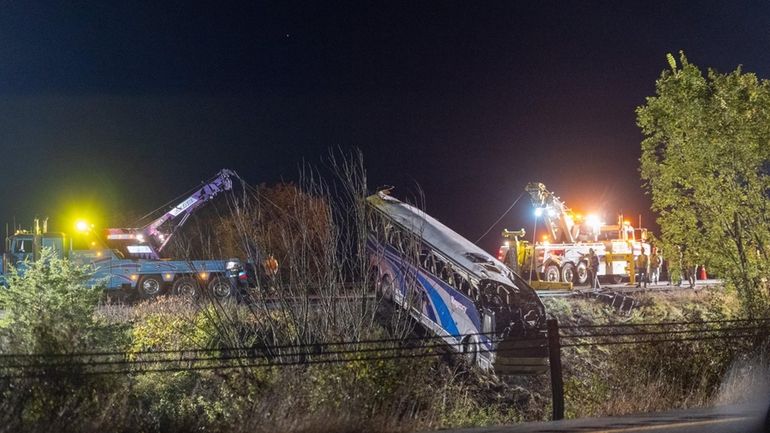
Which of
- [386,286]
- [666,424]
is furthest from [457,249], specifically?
[666,424]

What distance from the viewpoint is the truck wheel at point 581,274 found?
95.1 feet

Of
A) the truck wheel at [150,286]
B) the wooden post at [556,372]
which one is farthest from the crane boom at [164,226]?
the wooden post at [556,372]

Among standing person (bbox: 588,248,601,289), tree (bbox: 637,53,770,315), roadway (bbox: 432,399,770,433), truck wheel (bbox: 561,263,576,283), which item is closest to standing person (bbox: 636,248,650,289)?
standing person (bbox: 588,248,601,289)

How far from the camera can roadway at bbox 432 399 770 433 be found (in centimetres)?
796

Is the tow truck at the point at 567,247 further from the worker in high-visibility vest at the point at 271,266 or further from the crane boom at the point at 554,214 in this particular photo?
the worker in high-visibility vest at the point at 271,266

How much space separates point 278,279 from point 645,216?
41.5m

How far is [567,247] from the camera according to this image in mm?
28781

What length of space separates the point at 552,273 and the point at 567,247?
1167 mm

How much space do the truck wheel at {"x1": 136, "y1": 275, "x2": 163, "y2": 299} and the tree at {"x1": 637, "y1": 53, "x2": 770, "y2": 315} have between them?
1780 centimetres

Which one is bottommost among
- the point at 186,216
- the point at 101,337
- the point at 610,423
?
the point at 610,423

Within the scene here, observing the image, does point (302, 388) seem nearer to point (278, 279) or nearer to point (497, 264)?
point (278, 279)

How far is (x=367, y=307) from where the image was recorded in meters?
10.8

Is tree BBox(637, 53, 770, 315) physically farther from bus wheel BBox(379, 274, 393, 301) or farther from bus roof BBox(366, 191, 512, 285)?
bus wheel BBox(379, 274, 393, 301)

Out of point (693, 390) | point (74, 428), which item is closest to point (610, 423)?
point (693, 390)
